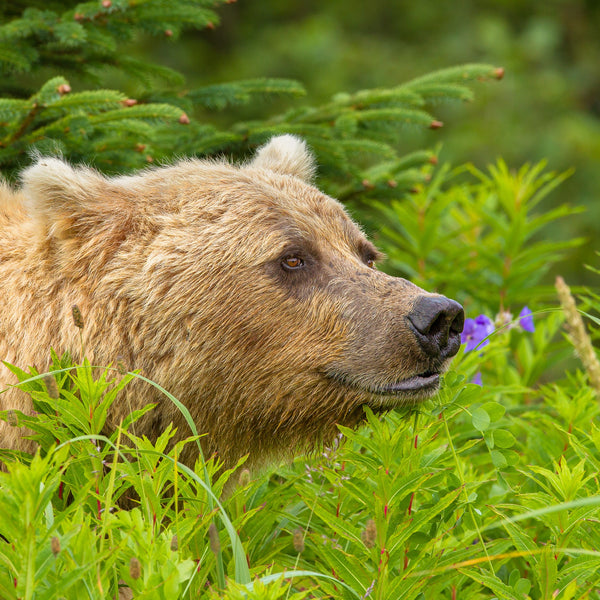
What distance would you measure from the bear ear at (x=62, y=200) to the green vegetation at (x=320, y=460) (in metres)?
0.56

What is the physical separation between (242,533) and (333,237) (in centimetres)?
116

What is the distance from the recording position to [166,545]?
1.96m

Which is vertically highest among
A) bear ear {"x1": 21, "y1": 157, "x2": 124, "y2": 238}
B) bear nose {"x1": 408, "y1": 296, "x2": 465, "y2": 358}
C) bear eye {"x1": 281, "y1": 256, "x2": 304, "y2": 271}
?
bear ear {"x1": 21, "y1": 157, "x2": 124, "y2": 238}

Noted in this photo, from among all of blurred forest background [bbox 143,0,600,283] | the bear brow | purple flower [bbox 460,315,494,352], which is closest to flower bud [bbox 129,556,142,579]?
the bear brow

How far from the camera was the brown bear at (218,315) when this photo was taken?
2.84 metres

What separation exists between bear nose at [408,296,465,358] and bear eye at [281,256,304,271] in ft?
1.57

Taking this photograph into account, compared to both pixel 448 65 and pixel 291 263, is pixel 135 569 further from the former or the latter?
pixel 448 65

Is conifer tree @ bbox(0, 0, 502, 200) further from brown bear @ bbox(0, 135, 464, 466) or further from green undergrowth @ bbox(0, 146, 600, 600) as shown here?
green undergrowth @ bbox(0, 146, 600, 600)

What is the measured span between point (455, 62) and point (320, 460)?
31.0 feet

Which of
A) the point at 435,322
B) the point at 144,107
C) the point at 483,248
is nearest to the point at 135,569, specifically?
the point at 435,322

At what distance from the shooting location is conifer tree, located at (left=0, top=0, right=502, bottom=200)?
3.74m

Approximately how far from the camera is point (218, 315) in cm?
292

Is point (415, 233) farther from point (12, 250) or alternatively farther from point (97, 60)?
point (12, 250)

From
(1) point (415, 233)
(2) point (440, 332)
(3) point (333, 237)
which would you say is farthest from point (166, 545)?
(1) point (415, 233)
